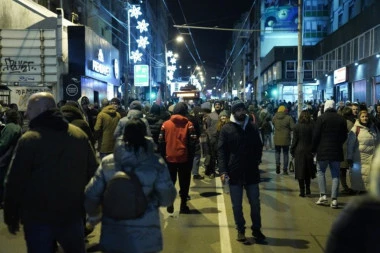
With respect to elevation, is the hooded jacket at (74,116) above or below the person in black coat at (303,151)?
above

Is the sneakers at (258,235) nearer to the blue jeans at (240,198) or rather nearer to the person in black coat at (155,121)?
the blue jeans at (240,198)

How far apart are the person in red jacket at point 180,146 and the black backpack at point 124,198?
15.6 ft

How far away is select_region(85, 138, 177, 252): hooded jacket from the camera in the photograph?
378 centimetres

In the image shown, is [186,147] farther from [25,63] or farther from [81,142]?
[25,63]

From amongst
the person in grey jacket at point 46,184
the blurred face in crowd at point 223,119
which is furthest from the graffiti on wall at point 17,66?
the person in grey jacket at point 46,184

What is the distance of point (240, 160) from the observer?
21.7 feet

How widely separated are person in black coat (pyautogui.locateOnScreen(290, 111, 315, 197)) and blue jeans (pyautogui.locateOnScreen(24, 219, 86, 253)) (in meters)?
Answer: 6.38

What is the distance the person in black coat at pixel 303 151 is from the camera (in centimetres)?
966

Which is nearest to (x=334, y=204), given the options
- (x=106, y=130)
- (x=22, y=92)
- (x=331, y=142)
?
(x=331, y=142)

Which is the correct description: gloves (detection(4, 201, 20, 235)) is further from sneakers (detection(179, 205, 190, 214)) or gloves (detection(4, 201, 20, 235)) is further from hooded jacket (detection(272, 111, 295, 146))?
hooded jacket (detection(272, 111, 295, 146))

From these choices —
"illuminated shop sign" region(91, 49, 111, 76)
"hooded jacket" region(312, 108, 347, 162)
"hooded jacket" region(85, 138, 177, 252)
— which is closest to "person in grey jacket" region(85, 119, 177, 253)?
A: "hooded jacket" region(85, 138, 177, 252)

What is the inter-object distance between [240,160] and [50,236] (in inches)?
127

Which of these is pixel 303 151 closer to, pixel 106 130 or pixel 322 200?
pixel 322 200

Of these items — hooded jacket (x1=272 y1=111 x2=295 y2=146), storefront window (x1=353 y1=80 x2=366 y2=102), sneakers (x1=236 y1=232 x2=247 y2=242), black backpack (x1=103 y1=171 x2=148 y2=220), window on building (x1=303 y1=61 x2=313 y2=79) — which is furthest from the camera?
window on building (x1=303 y1=61 x2=313 y2=79)
